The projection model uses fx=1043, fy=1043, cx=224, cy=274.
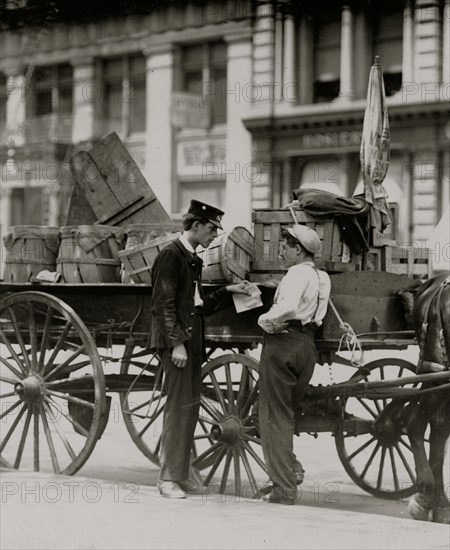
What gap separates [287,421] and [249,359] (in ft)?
1.97

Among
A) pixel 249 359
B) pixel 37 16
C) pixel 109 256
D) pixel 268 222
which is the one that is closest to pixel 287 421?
pixel 249 359

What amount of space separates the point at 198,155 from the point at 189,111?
42.6 inches

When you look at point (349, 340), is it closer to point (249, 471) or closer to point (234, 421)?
point (234, 421)

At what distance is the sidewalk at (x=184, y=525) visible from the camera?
5500mm

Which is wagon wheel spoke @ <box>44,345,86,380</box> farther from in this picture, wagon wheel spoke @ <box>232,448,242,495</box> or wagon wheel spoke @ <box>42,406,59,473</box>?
wagon wheel spoke @ <box>232,448,242,495</box>

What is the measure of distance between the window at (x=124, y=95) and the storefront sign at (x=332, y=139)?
19.1 ft

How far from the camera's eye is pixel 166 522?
234 inches

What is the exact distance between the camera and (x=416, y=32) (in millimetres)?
21781

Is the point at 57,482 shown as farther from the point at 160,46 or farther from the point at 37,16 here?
the point at 37,16

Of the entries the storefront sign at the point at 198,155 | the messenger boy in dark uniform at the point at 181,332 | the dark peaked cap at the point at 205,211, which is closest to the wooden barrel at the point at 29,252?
the messenger boy in dark uniform at the point at 181,332

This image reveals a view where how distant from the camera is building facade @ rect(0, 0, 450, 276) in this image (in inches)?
843

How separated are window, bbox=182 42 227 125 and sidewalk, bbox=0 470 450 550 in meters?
19.2

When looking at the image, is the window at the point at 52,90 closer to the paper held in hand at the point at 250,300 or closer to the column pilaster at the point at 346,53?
the column pilaster at the point at 346,53

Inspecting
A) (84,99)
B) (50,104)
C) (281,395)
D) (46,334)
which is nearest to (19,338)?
(46,334)
